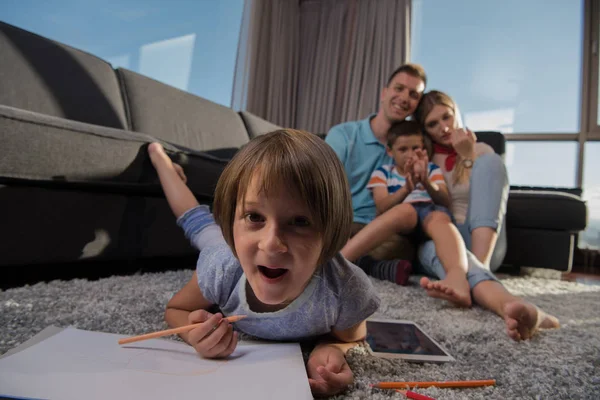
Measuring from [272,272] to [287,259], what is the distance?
0.04 m

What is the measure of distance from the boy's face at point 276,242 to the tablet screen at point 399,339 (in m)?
0.25

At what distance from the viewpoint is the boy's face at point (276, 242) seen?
41 cm

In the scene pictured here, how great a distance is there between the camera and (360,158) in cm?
146

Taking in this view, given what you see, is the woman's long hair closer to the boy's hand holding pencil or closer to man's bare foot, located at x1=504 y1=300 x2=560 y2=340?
man's bare foot, located at x1=504 y1=300 x2=560 y2=340

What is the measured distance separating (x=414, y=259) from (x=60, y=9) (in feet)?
5.81

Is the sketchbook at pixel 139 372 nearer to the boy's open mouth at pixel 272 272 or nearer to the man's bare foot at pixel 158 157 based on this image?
the boy's open mouth at pixel 272 272

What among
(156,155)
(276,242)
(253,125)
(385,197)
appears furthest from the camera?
(253,125)

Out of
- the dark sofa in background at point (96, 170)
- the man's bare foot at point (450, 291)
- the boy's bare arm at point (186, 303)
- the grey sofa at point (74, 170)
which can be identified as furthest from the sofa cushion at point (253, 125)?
the boy's bare arm at point (186, 303)

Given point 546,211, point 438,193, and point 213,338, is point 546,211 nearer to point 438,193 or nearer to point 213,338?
point 438,193

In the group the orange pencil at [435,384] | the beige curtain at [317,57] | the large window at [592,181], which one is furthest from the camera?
the beige curtain at [317,57]

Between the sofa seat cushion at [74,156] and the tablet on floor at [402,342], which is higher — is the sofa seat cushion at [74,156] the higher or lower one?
the higher one

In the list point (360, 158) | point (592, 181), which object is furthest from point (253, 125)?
point (592, 181)

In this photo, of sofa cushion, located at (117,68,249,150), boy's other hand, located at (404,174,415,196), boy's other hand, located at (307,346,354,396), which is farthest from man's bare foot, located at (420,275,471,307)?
sofa cushion, located at (117,68,249,150)

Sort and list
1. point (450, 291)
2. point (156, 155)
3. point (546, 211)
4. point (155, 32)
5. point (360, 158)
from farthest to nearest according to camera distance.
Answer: point (155, 32), point (546, 211), point (360, 158), point (156, 155), point (450, 291)
